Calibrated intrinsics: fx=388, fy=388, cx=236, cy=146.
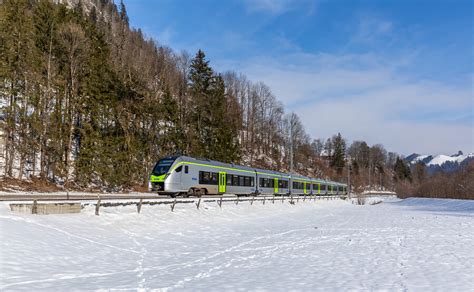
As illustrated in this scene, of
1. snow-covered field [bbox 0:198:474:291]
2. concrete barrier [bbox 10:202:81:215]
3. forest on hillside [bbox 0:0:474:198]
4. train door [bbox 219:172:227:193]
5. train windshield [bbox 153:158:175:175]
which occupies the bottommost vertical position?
snow-covered field [bbox 0:198:474:291]

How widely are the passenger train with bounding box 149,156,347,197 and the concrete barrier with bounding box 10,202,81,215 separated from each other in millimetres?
10464

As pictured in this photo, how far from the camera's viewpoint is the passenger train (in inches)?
1063

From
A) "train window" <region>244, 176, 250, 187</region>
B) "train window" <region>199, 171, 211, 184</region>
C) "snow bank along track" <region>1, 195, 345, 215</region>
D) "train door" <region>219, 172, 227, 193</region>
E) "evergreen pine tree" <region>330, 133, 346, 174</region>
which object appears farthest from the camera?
"evergreen pine tree" <region>330, 133, 346, 174</region>

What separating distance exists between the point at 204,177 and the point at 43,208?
15.6 m

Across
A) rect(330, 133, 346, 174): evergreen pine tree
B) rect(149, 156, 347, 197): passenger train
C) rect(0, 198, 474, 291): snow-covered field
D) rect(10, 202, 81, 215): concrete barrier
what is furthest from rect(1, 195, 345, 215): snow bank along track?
rect(330, 133, 346, 174): evergreen pine tree

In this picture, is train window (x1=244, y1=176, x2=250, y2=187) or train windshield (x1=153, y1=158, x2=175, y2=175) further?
train window (x1=244, y1=176, x2=250, y2=187)

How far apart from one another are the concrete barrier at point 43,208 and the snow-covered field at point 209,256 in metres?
0.37

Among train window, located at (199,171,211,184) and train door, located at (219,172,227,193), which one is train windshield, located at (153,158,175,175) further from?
train door, located at (219,172,227,193)

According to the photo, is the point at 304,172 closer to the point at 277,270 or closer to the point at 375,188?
the point at 375,188

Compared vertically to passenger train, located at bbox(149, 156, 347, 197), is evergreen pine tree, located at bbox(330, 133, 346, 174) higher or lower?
higher

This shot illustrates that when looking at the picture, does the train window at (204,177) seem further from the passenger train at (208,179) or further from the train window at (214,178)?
the train window at (214,178)

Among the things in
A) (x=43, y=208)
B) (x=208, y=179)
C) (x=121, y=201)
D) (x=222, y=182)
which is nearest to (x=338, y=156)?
(x=222, y=182)

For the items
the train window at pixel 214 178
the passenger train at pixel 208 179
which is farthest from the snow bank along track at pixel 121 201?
the train window at pixel 214 178

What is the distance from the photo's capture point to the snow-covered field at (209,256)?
28.6 feet
